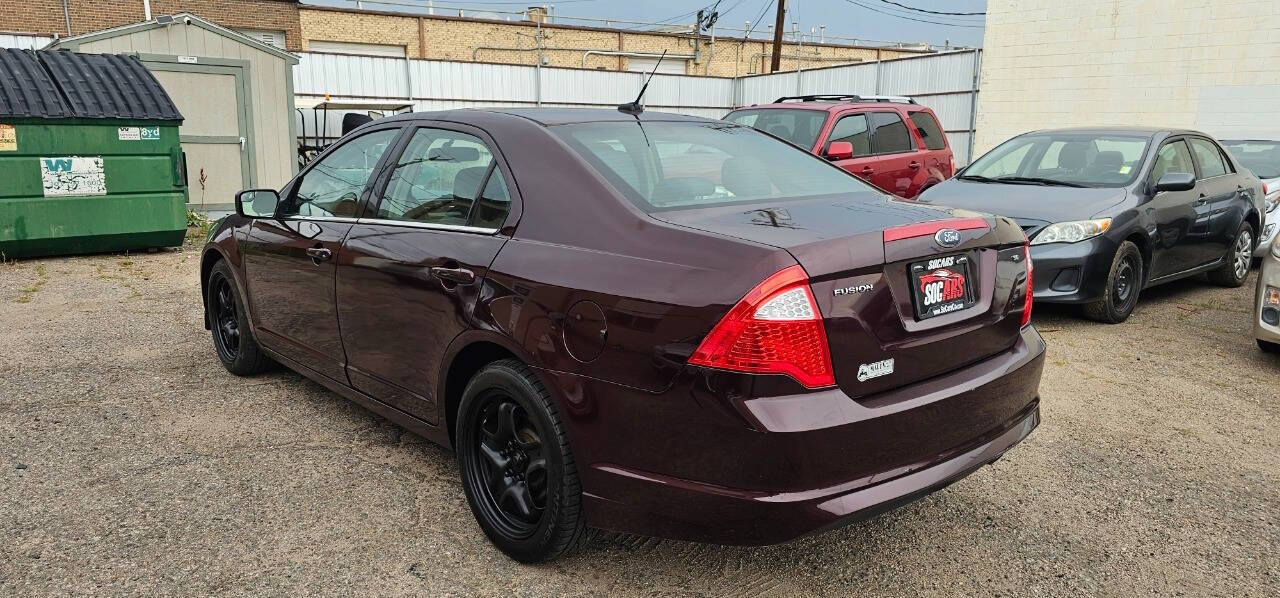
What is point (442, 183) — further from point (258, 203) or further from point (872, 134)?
point (872, 134)

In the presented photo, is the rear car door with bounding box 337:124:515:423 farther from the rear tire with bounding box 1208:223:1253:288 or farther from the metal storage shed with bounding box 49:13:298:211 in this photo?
the metal storage shed with bounding box 49:13:298:211

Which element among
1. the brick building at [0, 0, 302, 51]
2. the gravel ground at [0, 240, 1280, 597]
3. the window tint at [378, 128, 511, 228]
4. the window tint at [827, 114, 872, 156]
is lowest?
the gravel ground at [0, 240, 1280, 597]

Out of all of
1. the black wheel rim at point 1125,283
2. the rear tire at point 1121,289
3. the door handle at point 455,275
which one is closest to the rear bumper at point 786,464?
the door handle at point 455,275

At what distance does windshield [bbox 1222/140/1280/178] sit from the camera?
386 inches

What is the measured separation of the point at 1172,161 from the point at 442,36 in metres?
35.0

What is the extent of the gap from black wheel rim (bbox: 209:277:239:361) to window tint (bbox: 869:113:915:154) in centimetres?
735

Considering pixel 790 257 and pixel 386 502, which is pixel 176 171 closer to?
pixel 386 502

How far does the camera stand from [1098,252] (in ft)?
20.6

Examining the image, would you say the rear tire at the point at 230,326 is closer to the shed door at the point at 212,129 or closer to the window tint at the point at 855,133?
the window tint at the point at 855,133

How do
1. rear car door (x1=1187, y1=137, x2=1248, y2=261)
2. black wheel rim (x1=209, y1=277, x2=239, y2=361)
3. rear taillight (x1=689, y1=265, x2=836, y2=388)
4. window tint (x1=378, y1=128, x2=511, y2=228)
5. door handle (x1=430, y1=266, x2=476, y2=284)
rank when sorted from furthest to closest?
1. rear car door (x1=1187, y1=137, x2=1248, y2=261)
2. black wheel rim (x1=209, y1=277, x2=239, y2=361)
3. window tint (x1=378, y1=128, x2=511, y2=228)
4. door handle (x1=430, y1=266, x2=476, y2=284)
5. rear taillight (x1=689, y1=265, x2=836, y2=388)

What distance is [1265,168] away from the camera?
32.4 ft

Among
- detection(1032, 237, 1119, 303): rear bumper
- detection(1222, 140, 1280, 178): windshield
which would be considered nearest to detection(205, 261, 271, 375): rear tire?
detection(1032, 237, 1119, 303): rear bumper

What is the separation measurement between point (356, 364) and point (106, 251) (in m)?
7.42

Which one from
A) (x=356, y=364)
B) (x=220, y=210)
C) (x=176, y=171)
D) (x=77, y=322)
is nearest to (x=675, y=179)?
(x=356, y=364)
